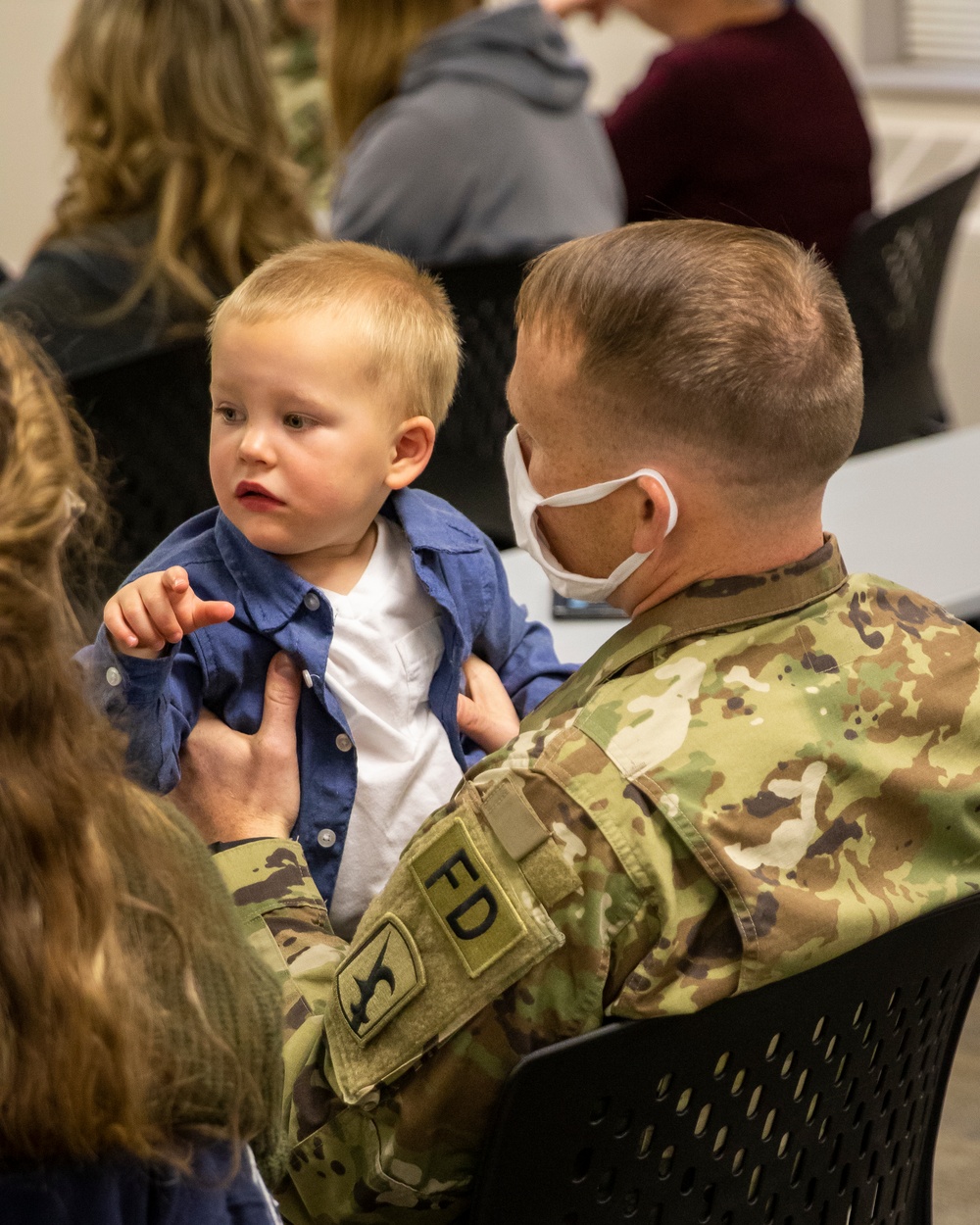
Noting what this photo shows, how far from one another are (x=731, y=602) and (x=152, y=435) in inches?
42.2

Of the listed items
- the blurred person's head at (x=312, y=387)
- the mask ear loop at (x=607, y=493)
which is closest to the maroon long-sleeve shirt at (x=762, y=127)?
the blurred person's head at (x=312, y=387)

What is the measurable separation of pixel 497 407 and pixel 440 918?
1387mm

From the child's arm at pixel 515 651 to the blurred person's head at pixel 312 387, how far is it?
0.21 m

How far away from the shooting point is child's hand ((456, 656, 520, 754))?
1.52 m

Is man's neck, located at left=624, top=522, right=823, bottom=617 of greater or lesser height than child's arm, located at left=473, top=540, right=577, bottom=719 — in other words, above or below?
above

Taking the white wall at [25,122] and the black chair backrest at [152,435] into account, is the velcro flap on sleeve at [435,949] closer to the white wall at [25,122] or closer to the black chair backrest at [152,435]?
the black chair backrest at [152,435]

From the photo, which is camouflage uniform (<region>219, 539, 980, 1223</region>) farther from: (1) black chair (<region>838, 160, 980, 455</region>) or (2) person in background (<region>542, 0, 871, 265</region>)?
(2) person in background (<region>542, 0, 871, 265</region>)

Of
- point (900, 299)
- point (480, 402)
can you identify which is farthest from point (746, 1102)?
point (900, 299)

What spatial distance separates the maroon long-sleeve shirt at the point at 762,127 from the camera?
3.04 meters

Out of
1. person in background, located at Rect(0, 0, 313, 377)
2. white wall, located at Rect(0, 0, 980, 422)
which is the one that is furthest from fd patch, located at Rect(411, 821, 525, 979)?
white wall, located at Rect(0, 0, 980, 422)

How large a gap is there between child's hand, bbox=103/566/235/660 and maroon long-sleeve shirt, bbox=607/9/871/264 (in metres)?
2.10

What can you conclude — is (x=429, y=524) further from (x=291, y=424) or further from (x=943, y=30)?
(x=943, y=30)

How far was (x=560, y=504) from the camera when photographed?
3.83ft

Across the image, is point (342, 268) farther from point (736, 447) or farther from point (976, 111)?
point (976, 111)
